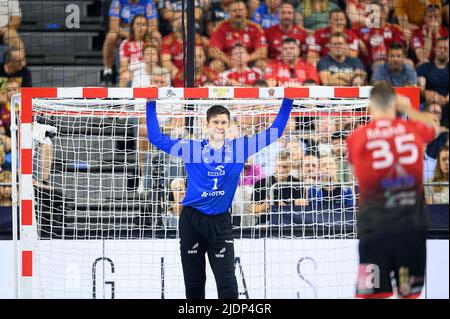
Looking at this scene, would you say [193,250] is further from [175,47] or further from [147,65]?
[175,47]

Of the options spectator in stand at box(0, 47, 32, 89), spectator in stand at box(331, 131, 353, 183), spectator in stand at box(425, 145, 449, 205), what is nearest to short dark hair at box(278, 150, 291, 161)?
spectator in stand at box(331, 131, 353, 183)

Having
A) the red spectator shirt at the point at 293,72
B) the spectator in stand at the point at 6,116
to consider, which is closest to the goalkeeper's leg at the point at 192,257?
the spectator in stand at the point at 6,116

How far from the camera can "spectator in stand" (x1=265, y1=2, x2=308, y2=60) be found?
11.7m

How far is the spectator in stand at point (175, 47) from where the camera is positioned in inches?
441

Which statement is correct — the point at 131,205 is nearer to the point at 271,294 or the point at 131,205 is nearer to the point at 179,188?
the point at 179,188

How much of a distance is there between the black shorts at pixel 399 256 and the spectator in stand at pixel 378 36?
6.17 meters

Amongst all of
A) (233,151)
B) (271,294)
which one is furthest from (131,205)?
(233,151)

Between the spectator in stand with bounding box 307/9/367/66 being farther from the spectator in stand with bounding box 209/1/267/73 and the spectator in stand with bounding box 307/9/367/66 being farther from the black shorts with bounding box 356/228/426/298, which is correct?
the black shorts with bounding box 356/228/426/298

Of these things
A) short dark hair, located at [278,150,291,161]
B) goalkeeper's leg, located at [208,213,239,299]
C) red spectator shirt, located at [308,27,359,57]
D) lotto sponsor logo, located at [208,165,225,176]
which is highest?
red spectator shirt, located at [308,27,359,57]

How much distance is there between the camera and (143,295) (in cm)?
900

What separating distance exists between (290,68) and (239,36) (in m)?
0.86

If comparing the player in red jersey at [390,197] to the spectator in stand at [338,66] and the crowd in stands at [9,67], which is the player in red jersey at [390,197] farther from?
the crowd in stands at [9,67]

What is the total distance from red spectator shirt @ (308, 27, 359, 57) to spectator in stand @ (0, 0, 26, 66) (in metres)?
3.89
